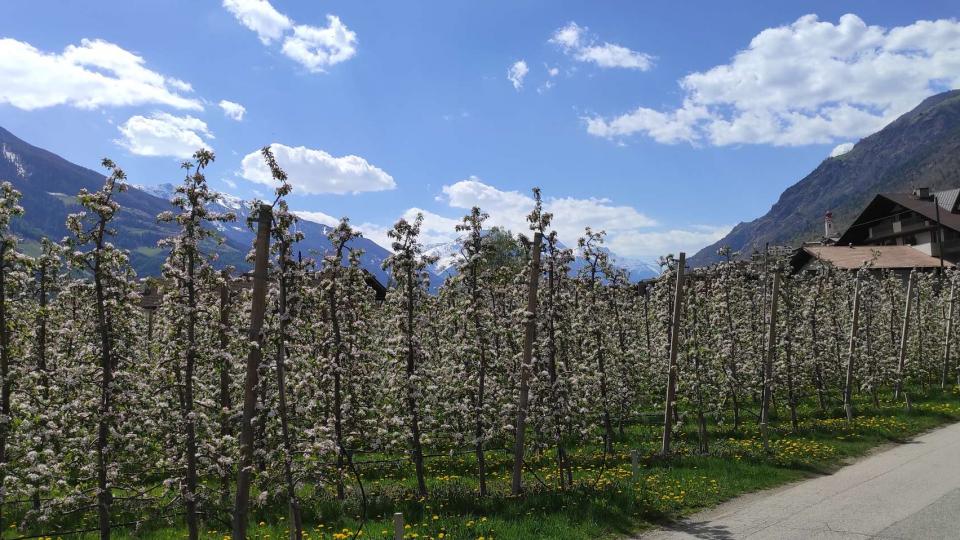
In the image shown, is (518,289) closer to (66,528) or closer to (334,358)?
(334,358)

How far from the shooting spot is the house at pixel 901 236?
65.9m

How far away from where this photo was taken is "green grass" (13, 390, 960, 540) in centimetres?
1266

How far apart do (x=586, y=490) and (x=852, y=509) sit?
637 centimetres

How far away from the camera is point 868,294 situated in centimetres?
3419

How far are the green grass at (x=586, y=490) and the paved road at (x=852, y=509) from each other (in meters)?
0.78

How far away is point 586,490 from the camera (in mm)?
14648

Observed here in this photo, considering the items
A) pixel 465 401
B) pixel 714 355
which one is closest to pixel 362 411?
pixel 465 401

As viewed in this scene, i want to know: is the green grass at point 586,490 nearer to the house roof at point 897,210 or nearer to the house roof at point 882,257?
the house roof at point 882,257

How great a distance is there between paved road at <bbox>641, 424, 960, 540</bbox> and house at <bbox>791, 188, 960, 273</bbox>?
5076 centimetres

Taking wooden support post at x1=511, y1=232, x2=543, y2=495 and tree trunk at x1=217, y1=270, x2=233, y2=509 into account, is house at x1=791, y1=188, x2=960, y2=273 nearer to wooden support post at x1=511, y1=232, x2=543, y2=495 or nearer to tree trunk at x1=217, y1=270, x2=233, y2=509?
wooden support post at x1=511, y1=232, x2=543, y2=495

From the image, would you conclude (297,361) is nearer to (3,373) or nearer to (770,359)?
(3,373)

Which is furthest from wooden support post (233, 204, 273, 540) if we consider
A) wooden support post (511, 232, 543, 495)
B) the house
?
the house

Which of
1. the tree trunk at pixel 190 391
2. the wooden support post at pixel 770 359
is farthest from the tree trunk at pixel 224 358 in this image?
the wooden support post at pixel 770 359

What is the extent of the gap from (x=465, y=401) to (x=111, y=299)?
9.13 m
